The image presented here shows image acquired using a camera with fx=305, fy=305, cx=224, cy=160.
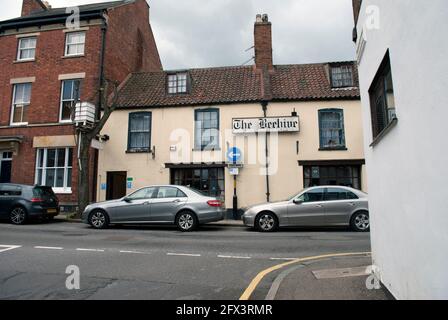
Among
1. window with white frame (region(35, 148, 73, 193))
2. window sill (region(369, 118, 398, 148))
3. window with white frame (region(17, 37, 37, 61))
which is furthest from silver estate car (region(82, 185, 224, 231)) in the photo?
window with white frame (region(17, 37, 37, 61))

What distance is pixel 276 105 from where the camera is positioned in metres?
15.1

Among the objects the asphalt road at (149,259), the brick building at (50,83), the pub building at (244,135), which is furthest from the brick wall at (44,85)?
the asphalt road at (149,259)

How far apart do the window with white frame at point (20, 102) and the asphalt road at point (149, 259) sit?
29.1ft

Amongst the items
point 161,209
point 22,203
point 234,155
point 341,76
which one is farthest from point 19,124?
point 341,76

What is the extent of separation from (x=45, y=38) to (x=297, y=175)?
53.1 ft

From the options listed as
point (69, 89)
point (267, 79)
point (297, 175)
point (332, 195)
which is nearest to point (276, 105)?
point (267, 79)

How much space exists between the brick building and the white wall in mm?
14727

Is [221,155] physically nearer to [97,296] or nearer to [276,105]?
[276,105]

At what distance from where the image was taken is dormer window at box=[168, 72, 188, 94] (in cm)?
1689

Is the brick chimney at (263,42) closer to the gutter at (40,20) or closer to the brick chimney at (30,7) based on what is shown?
the gutter at (40,20)

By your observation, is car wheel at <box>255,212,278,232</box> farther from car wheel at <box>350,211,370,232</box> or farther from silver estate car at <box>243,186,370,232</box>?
car wheel at <box>350,211,370,232</box>

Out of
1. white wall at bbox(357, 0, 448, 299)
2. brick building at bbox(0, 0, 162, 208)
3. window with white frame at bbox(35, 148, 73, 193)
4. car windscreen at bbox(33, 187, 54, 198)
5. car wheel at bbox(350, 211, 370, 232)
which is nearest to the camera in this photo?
white wall at bbox(357, 0, 448, 299)

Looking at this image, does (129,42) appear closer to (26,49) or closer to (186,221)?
(26,49)

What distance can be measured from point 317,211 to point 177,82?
1069cm
